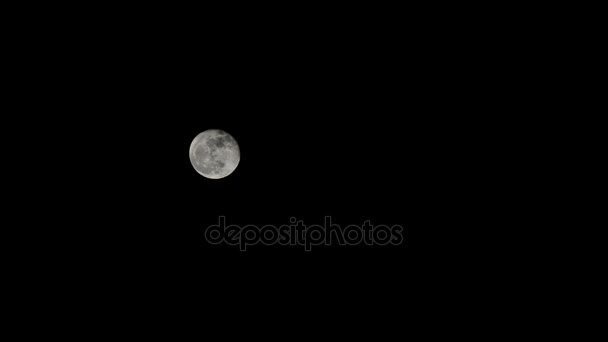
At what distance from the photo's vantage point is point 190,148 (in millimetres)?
2805

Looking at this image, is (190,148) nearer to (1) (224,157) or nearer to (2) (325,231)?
(1) (224,157)

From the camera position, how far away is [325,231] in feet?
9.22

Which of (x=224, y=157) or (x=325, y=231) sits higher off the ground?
(x=224, y=157)

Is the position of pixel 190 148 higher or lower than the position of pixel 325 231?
higher

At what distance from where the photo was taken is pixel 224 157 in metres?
2.73

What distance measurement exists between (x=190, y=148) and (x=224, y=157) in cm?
38

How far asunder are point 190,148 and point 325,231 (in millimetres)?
1576

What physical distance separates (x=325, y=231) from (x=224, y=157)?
48.4 inches

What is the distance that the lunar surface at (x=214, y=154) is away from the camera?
271cm

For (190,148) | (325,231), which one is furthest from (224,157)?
(325,231)

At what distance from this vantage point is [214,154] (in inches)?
107

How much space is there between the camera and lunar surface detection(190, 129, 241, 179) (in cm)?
271
